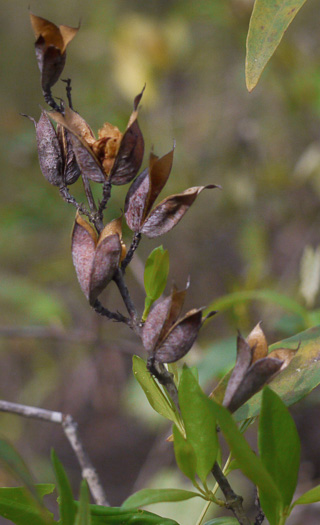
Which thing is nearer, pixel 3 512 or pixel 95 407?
pixel 3 512

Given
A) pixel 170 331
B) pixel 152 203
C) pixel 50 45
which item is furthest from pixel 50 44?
pixel 170 331

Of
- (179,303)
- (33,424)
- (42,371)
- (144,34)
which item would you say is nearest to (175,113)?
(144,34)

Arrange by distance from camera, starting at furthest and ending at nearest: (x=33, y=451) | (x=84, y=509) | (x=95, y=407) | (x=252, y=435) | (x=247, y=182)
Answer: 1. (x=95, y=407)
2. (x=33, y=451)
3. (x=247, y=182)
4. (x=252, y=435)
5. (x=84, y=509)

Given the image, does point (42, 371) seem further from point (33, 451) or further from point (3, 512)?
point (3, 512)

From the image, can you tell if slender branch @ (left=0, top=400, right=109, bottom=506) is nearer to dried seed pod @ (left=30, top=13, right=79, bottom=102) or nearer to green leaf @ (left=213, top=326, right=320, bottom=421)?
green leaf @ (left=213, top=326, right=320, bottom=421)

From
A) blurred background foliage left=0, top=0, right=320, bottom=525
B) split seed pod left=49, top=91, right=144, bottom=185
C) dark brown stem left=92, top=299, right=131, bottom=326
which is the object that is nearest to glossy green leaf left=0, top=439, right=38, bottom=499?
dark brown stem left=92, top=299, right=131, bottom=326

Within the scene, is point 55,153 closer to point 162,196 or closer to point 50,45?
point 50,45
